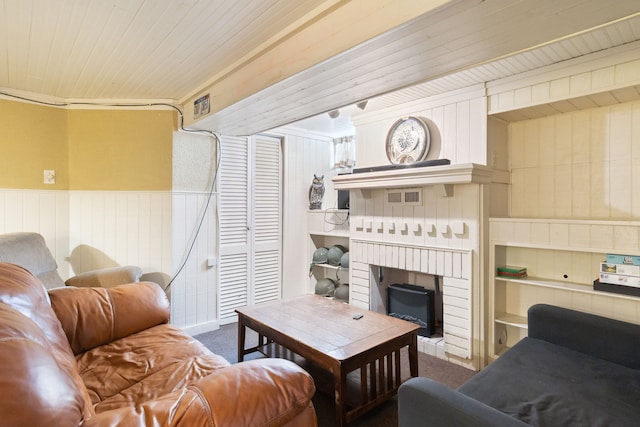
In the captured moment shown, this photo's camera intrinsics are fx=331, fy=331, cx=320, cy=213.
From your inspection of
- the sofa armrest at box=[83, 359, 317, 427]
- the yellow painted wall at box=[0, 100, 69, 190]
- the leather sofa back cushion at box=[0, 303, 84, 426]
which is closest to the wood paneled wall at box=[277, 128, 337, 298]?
the yellow painted wall at box=[0, 100, 69, 190]

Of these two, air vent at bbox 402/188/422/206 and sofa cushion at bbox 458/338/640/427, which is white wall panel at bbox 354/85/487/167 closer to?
air vent at bbox 402/188/422/206

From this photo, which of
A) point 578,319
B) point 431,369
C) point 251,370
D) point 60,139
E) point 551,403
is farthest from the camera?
point 60,139

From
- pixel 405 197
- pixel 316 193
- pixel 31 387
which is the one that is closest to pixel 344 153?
pixel 316 193

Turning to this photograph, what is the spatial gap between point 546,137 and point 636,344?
1534 mm

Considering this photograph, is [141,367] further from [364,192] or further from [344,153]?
[344,153]

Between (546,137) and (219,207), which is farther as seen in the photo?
(219,207)

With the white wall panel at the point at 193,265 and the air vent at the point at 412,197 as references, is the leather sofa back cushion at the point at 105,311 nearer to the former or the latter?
the white wall panel at the point at 193,265

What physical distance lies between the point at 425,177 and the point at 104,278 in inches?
103

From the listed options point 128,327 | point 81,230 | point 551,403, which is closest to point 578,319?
point 551,403

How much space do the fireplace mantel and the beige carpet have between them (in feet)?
4.47

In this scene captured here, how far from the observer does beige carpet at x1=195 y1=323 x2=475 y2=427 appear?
190 centimetres

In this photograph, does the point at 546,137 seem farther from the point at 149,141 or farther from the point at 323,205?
the point at 149,141

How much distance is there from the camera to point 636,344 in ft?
5.56

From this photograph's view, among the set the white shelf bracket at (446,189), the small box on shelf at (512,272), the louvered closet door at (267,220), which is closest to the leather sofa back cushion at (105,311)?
the louvered closet door at (267,220)
